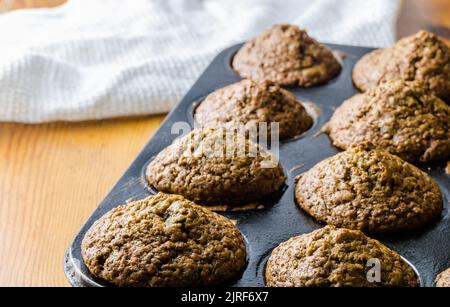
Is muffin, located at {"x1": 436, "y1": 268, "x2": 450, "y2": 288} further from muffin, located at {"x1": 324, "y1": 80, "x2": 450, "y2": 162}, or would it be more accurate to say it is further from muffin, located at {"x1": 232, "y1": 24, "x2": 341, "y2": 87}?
muffin, located at {"x1": 232, "y1": 24, "x2": 341, "y2": 87}

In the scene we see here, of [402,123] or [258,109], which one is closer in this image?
[402,123]

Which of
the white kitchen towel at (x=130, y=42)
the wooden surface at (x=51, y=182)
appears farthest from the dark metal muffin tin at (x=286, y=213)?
the white kitchen towel at (x=130, y=42)

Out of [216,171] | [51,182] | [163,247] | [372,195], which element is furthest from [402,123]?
[51,182]

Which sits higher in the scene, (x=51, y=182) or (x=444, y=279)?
(x=444, y=279)

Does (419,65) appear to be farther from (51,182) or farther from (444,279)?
(51,182)

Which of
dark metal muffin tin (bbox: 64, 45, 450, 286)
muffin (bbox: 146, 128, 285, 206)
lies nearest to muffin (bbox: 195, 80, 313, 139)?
dark metal muffin tin (bbox: 64, 45, 450, 286)

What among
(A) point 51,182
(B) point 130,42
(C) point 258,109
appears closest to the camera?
(C) point 258,109

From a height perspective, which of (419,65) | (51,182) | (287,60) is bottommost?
(51,182)
